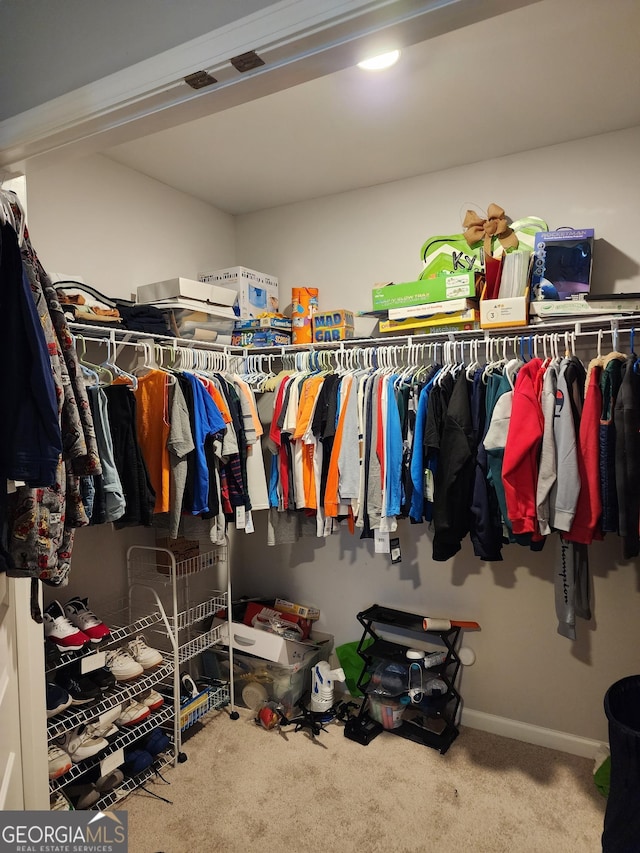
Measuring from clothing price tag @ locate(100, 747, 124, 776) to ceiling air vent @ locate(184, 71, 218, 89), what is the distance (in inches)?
92.9

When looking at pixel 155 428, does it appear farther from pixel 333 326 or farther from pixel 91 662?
pixel 333 326

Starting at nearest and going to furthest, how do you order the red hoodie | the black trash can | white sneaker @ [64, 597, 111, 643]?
1. the black trash can
2. the red hoodie
3. white sneaker @ [64, 597, 111, 643]

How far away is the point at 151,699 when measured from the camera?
8.07 ft

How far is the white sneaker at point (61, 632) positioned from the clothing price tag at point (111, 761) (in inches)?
18.0

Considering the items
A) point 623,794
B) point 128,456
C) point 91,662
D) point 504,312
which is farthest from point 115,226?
point 623,794

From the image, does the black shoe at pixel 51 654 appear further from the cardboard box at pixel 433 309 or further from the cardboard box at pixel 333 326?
the cardboard box at pixel 433 309

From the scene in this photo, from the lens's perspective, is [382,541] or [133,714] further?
[382,541]

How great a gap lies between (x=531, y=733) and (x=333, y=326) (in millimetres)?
2253

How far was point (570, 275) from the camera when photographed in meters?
2.35

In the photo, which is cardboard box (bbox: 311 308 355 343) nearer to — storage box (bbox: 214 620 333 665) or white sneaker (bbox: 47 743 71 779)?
storage box (bbox: 214 620 333 665)

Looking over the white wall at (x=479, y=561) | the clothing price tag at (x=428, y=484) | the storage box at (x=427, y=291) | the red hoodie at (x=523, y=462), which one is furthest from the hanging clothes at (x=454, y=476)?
the white wall at (x=479, y=561)

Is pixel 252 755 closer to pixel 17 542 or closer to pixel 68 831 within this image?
pixel 68 831

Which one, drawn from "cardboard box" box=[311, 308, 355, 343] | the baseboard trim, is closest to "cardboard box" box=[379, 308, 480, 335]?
"cardboard box" box=[311, 308, 355, 343]

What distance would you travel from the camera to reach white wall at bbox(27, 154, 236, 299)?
8.05 feet
